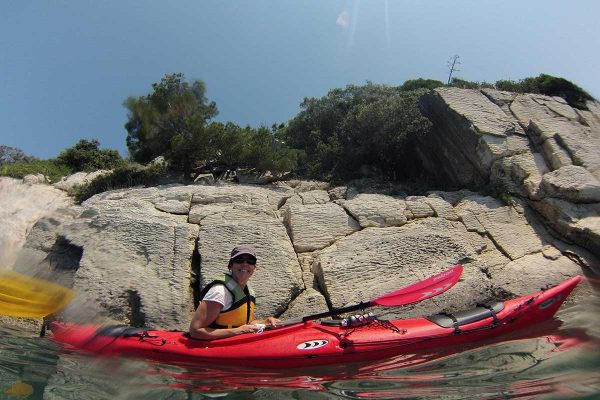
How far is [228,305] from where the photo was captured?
469 centimetres

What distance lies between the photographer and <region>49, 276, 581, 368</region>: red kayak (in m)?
4.46

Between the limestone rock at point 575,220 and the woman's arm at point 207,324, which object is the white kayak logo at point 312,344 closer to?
the woman's arm at point 207,324

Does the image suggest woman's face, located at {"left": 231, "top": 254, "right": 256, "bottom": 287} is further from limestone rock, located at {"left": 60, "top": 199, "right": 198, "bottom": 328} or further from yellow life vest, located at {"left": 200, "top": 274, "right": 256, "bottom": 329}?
limestone rock, located at {"left": 60, "top": 199, "right": 198, "bottom": 328}

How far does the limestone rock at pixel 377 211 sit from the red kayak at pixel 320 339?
125 inches

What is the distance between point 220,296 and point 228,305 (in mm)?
213

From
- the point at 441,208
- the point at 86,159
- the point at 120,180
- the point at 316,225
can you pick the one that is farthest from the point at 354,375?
the point at 86,159

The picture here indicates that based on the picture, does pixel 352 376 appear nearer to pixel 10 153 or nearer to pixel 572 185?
pixel 572 185

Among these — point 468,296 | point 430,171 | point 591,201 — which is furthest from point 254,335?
point 430,171

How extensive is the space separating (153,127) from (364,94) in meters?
8.18

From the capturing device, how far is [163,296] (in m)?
6.50

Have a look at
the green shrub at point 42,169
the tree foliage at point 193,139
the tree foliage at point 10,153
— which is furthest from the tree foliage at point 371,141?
the tree foliage at point 10,153

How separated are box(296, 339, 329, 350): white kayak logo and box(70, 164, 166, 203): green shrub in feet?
25.6

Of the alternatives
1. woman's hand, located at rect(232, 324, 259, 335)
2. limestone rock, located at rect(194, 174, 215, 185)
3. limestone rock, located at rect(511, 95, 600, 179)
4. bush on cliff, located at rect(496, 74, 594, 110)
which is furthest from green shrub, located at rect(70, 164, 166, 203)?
bush on cliff, located at rect(496, 74, 594, 110)

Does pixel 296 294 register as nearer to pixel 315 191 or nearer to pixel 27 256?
pixel 315 191
